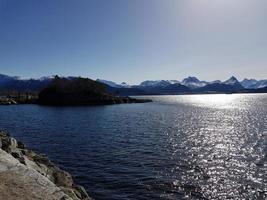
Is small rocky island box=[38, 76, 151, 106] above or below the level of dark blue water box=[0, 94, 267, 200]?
above

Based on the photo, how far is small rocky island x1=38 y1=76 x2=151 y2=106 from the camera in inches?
7352

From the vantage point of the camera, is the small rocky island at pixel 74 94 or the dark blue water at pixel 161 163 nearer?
the dark blue water at pixel 161 163

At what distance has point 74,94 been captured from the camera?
18962 centimetres

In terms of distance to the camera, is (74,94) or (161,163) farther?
(74,94)

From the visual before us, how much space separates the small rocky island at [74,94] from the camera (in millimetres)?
186750

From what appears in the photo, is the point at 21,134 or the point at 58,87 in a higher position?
the point at 58,87

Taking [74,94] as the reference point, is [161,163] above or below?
below

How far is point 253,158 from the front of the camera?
44344 mm

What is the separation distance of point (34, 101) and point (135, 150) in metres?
156

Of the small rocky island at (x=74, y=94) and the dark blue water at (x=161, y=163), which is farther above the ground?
the small rocky island at (x=74, y=94)

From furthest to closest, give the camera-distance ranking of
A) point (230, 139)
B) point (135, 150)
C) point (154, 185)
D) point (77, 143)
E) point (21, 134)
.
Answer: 1. point (21, 134)
2. point (230, 139)
3. point (77, 143)
4. point (135, 150)
5. point (154, 185)

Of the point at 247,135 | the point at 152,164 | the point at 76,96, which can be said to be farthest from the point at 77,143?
the point at 76,96

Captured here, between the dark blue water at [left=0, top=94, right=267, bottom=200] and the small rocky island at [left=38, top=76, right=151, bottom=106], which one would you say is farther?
the small rocky island at [left=38, top=76, right=151, bottom=106]

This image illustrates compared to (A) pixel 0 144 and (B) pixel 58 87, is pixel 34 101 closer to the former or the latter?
(B) pixel 58 87
